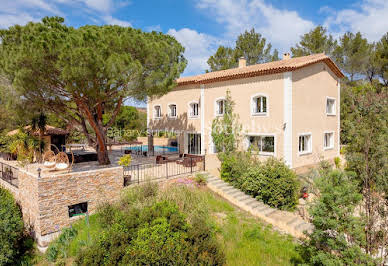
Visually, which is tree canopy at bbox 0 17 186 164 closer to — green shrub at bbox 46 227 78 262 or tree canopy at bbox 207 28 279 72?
green shrub at bbox 46 227 78 262

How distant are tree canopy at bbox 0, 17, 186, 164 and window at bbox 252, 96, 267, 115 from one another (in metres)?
6.34

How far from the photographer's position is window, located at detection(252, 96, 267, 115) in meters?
18.0

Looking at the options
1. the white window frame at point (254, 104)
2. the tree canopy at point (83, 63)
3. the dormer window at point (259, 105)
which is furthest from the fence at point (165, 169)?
the dormer window at point (259, 105)

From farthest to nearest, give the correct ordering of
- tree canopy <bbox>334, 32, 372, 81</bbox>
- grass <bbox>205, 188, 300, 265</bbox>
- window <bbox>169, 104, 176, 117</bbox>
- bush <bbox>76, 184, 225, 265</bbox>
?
tree canopy <bbox>334, 32, 372, 81</bbox>, window <bbox>169, 104, 176, 117</bbox>, grass <bbox>205, 188, 300, 265</bbox>, bush <bbox>76, 184, 225, 265</bbox>

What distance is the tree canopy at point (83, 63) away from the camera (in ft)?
40.8

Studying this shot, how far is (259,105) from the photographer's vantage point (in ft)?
60.4

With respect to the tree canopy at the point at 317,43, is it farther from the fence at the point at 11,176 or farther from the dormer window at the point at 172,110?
the fence at the point at 11,176

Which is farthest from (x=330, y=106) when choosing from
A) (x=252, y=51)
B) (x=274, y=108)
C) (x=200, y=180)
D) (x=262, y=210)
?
(x=252, y=51)

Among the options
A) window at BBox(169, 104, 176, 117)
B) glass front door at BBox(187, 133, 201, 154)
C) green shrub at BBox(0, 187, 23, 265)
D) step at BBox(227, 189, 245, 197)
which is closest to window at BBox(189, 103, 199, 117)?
glass front door at BBox(187, 133, 201, 154)

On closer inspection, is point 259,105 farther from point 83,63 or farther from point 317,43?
point 317,43

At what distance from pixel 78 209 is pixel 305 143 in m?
15.9

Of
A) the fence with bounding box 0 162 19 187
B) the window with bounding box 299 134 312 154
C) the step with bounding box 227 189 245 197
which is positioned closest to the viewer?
the step with bounding box 227 189 245 197

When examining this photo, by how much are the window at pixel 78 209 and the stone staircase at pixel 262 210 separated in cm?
704

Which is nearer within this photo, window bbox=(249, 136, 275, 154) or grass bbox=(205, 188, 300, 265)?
grass bbox=(205, 188, 300, 265)
